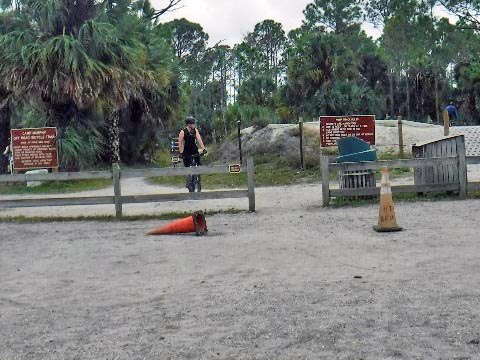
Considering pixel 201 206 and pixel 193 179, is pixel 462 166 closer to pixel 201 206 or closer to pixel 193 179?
pixel 201 206

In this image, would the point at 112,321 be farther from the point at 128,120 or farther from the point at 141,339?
the point at 128,120

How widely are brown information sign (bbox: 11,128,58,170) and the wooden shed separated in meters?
9.23

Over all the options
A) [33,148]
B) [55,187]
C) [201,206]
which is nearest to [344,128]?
[201,206]

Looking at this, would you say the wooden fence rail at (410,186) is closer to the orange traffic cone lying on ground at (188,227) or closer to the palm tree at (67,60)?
the orange traffic cone lying on ground at (188,227)

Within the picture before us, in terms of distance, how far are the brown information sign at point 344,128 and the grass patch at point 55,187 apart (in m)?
6.87

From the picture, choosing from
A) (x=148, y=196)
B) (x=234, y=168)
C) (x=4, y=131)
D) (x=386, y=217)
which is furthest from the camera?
(x=4, y=131)

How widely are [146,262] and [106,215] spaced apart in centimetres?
480

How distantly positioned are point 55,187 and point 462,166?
13151 millimetres

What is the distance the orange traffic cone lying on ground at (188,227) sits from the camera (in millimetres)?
9375

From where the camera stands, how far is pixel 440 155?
1247 cm

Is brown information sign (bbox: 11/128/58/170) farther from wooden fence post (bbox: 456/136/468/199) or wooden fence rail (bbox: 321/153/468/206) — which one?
wooden fence post (bbox: 456/136/468/199)

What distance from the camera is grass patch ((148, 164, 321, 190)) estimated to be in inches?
736

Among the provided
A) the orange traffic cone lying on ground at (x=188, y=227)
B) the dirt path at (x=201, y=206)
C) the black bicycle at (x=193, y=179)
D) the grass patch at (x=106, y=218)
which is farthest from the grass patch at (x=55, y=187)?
the orange traffic cone lying on ground at (x=188, y=227)

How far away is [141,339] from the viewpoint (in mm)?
4496
